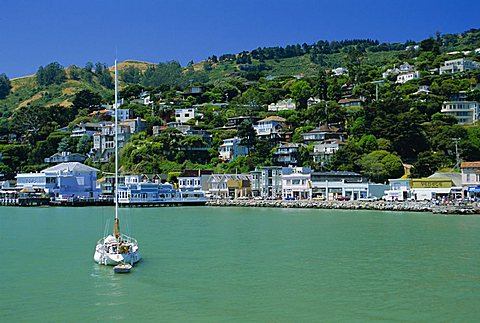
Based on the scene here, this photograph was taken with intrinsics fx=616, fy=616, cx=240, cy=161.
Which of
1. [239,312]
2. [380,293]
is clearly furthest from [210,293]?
[380,293]

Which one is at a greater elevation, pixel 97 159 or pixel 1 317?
pixel 97 159

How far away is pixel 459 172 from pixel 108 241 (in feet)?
151

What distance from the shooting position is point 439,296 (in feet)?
55.3

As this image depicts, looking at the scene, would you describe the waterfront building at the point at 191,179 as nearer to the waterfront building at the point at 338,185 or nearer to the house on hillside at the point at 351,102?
the waterfront building at the point at 338,185

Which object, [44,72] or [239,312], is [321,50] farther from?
[239,312]

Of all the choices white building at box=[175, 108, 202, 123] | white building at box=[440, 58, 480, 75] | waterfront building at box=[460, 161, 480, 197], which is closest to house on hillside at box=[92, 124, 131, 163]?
white building at box=[175, 108, 202, 123]

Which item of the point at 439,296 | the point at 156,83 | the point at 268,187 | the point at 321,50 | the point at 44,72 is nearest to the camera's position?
the point at 439,296

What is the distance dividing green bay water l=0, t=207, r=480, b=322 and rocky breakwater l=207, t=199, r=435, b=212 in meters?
18.4

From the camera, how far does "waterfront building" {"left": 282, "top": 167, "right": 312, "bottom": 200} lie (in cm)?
6500

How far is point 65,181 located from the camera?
73.7m

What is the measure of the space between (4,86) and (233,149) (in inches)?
4569

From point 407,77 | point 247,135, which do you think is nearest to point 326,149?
point 247,135

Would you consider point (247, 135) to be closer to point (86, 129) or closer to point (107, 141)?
point (107, 141)

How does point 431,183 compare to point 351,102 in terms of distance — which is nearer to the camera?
point 431,183
